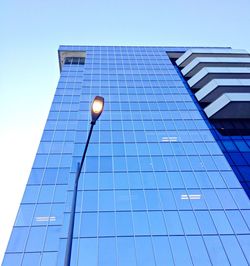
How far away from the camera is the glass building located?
51.9 feet

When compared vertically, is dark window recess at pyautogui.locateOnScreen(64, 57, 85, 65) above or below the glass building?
above

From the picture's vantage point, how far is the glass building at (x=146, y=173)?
51.9 ft

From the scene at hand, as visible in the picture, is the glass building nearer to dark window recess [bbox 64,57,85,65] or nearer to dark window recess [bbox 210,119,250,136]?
dark window recess [bbox 210,119,250,136]

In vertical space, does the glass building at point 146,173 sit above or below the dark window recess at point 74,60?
below

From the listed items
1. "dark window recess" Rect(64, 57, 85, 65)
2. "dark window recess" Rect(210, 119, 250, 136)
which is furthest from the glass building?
"dark window recess" Rect(64, 57, 85, 65)

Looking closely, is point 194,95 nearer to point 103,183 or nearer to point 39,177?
point 103,183

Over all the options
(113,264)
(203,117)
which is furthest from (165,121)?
(113,264)

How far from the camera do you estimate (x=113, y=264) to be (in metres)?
14.5

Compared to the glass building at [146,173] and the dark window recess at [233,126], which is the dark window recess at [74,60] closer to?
the glass building at [146,173]

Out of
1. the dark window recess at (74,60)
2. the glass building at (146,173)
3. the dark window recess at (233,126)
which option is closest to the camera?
the glass building at (146,173)

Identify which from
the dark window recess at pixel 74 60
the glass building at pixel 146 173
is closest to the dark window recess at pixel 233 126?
the glass building at pixel 146 173

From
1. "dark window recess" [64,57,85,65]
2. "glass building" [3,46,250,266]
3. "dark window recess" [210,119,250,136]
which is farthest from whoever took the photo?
"dark window recess" [64,57,85,65]

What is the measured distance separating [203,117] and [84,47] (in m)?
27.1

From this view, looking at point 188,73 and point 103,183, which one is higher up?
point 188,73
